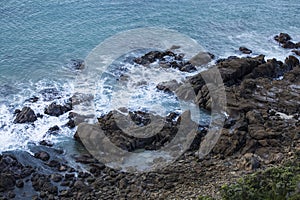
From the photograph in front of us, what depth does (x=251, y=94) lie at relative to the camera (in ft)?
139

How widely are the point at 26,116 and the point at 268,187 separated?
2251cm

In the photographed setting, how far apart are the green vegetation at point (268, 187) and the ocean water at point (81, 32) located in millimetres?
17235

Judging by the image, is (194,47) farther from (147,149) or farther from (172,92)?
(147,149)

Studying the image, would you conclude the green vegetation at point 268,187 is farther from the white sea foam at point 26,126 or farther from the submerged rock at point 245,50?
the submerged rock at point 245,50

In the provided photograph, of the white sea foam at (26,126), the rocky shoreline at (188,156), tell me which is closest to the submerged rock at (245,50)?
the rocky shoreline at (188,156)

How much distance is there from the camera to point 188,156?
3475 cm

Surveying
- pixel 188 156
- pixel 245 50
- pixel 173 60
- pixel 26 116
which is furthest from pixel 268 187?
pixel 245 50

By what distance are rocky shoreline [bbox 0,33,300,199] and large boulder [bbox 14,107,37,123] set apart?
85 millimetres

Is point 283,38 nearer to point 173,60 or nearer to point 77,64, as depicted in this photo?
point 173,60

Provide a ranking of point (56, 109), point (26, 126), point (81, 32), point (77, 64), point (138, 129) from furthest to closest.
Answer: point (81, 32)
point (77, 64)
point (56, 109)
point (26, 126)
point (138, 129)

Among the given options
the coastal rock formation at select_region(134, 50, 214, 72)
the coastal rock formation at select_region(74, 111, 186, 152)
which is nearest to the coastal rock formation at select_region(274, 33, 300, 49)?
the coastal rock formation at select_region(134, 50, 214, 72)

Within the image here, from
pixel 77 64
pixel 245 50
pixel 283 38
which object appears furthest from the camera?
pixel 283 38

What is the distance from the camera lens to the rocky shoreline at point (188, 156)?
102ft

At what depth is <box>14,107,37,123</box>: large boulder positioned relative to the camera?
39.1 meters
